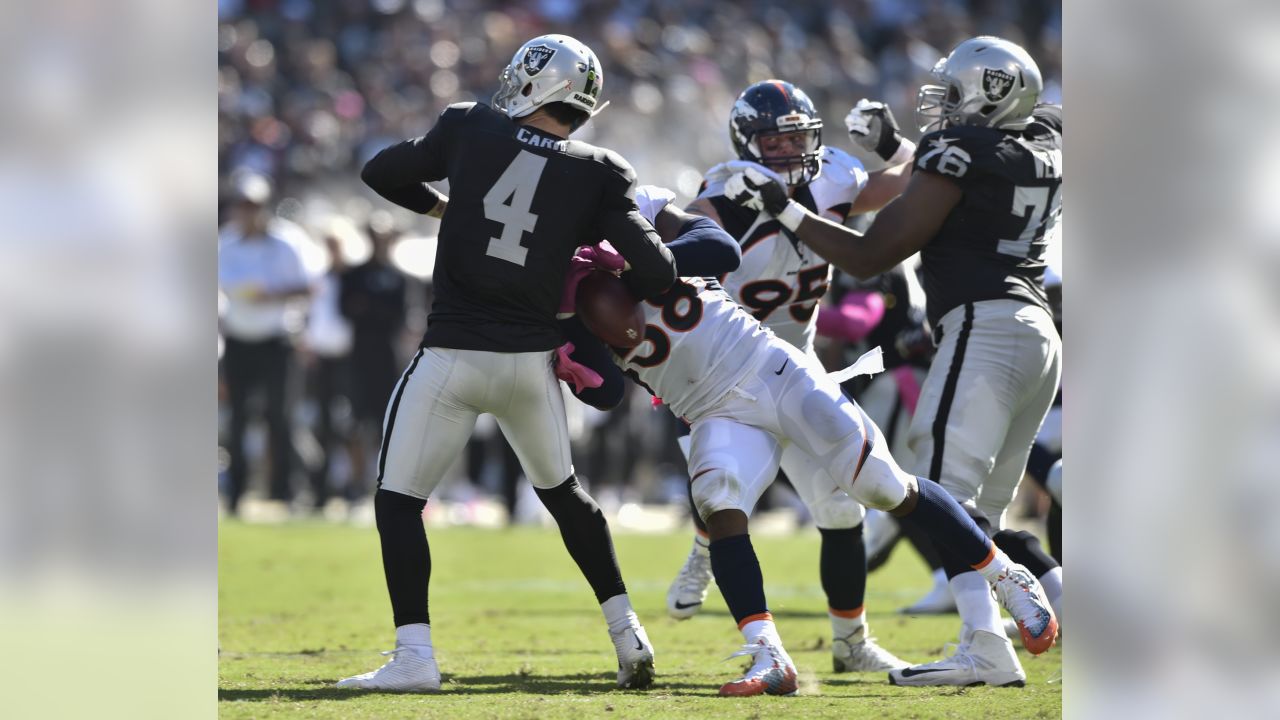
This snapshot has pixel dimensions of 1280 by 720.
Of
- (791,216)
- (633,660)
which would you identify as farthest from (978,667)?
(791,216)

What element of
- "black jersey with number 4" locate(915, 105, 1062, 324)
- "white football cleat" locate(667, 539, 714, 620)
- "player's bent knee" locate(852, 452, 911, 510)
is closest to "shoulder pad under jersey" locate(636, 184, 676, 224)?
"black jersey with number 4" locate(915, 105, 1062, 324)

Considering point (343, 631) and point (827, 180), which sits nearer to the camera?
point (827, 180)

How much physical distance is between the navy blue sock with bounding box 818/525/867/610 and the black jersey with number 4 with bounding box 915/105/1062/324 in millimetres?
914

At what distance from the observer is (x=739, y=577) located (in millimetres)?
4809

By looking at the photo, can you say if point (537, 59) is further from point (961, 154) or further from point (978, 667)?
point (978, 667)

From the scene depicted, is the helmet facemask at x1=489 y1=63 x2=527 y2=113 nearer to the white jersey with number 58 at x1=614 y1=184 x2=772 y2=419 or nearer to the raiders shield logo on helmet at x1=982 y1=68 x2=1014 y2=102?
the white jersey with number 58 at x1=614 y1=184 x2=772 y2=419

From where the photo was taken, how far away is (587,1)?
2086 centimetres

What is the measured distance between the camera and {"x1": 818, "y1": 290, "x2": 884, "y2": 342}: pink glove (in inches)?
283

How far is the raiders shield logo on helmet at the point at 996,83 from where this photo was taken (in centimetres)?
526

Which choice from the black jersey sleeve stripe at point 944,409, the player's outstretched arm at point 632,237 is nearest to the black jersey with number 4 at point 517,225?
the player's outstretched arm at point 632,237
